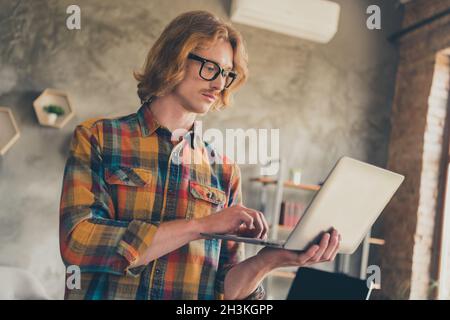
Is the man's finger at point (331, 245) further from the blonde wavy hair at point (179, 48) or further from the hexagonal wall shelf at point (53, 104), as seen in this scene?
the hexagonal wall shelf at point (53, 104)

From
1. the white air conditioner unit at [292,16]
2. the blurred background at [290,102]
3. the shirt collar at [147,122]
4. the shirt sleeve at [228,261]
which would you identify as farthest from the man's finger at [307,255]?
the white air conditioner unit at [292,16]

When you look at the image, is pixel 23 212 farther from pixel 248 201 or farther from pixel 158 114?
pixel 158 114

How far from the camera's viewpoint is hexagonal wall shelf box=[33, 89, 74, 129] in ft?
11.8

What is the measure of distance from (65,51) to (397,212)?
9.28 ft

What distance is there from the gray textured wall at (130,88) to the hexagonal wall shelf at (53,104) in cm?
7

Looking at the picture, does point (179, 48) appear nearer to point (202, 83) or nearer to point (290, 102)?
point (202, 83)

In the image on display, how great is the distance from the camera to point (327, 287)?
2.46 m

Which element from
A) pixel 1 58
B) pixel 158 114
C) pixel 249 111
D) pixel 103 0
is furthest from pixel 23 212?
pixel 158 114

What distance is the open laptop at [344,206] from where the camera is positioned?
4.36ft

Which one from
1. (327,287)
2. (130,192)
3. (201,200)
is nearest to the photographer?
(130,192)

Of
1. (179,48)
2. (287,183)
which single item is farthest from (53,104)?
(179,48)

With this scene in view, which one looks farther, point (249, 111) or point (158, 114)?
point (249, 111)

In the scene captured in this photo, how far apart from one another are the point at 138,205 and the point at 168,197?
0.10 metres

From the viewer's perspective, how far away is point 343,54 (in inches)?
179
